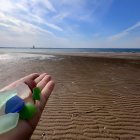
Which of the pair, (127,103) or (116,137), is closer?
(116,137)

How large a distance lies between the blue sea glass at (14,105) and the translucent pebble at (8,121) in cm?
11

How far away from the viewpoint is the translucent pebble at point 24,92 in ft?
9.34

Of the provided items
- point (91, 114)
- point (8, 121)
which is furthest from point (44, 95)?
point (91, 114)

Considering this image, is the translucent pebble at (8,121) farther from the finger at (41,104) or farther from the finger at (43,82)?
the finger at (43,82)

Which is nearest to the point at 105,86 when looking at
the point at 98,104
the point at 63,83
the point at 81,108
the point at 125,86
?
the point at 125,86

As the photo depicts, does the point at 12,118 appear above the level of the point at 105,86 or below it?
above

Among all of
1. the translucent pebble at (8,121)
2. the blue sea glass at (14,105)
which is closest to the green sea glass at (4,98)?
the blue sea glass at (14,105)

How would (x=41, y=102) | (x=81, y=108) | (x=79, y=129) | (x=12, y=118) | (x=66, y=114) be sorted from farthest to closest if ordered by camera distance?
1. (x=81, y=108)
2. (x=66, y=114)
3. (x=79, y=129)
4. (x=41, y=102)
5. (x=12, y=118)

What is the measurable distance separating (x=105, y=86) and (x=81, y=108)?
9.11 feet

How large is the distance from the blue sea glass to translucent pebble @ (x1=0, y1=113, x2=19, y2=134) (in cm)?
11

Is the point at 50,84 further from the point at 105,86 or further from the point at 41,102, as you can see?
the point at 105,86

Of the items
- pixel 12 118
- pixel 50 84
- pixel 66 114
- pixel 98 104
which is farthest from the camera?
pixel 98 104

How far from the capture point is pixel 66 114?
4672 millimetres

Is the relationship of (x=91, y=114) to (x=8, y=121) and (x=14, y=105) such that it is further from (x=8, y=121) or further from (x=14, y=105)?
(x=8, y=121)
